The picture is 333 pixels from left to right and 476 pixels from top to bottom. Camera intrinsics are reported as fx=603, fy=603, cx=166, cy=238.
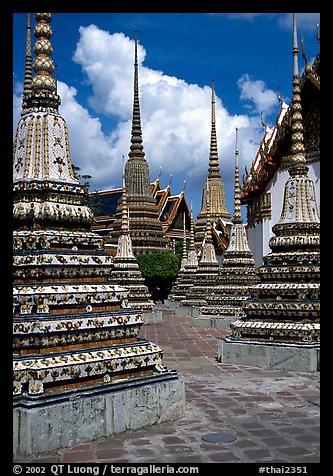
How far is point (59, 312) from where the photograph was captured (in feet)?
21.1

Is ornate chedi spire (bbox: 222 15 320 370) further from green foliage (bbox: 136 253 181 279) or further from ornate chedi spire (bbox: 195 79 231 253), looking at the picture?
ornate chedi spire (bbox: 195 79 231 253)

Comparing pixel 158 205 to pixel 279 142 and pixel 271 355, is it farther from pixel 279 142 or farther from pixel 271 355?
pixel 271 355

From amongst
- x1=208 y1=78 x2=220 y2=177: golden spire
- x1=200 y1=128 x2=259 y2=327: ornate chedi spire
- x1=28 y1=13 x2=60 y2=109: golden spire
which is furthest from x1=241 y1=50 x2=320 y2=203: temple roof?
x1=28 y1=13 x2=60 y2=109: golden spire

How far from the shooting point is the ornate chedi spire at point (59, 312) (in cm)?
579

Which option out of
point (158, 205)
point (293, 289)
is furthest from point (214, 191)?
point (293, 289)

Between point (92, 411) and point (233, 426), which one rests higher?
point (92, 411)

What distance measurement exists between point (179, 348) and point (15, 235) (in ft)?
23.8

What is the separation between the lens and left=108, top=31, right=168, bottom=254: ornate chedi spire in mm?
36625

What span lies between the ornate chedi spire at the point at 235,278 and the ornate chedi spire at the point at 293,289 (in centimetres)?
646

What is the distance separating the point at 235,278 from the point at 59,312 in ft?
A: 41.5

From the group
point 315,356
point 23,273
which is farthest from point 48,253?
point 315,356
